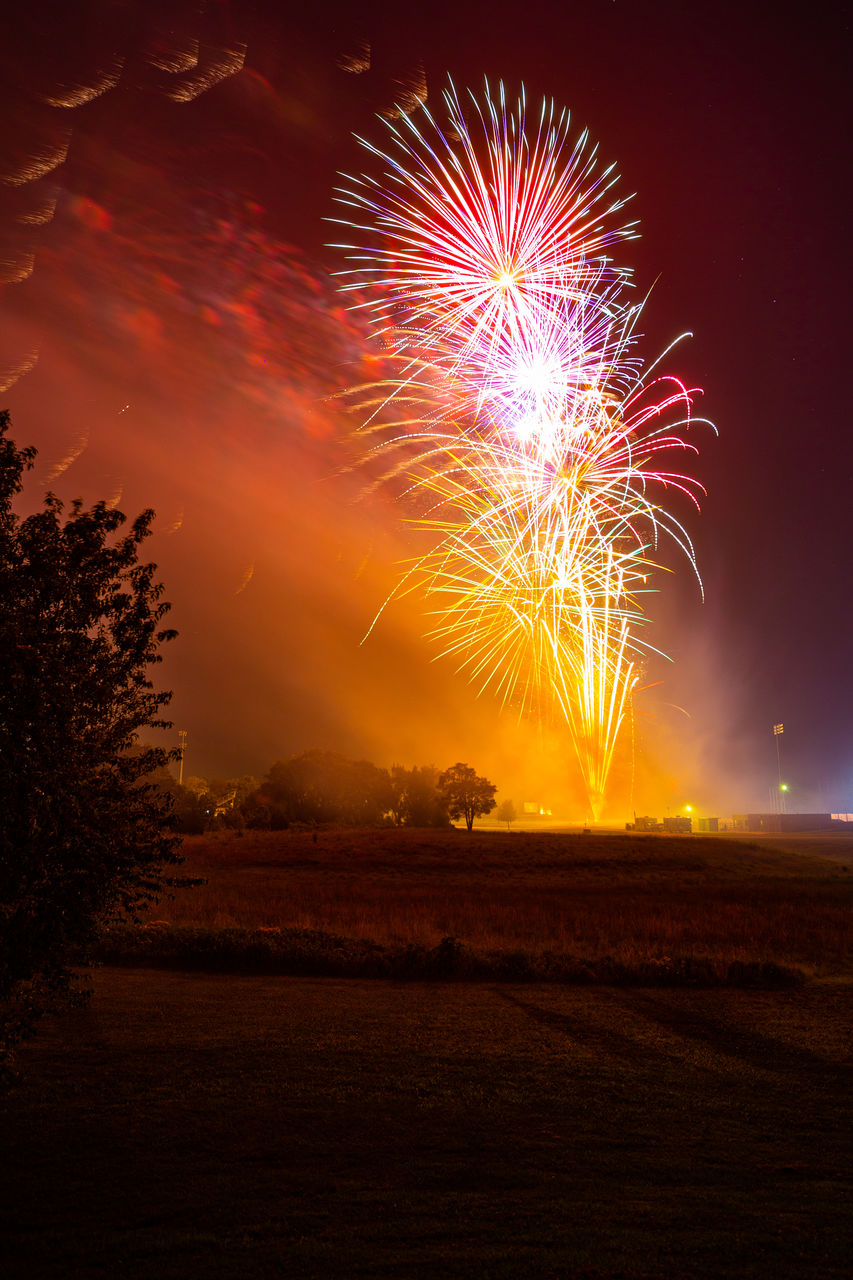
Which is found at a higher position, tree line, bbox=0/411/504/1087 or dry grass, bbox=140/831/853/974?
tree line, bbox=0/411/504/1087

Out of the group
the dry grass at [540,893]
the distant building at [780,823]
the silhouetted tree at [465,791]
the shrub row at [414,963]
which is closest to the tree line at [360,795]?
the silhouetted tree at [465,791]

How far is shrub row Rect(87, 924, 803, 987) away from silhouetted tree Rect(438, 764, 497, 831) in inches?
2869

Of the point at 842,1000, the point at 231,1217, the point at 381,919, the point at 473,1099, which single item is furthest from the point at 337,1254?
the point at 381,919

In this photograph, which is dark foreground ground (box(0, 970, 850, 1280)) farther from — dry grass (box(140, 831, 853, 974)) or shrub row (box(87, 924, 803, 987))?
dry grass (box(140, 831, 853, 974))

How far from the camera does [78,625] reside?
355 inches

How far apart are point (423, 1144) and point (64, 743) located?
510 cm

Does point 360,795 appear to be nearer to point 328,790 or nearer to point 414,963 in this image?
point 328,790

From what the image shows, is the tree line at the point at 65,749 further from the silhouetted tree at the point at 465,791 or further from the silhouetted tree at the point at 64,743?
the silhouetted tree at the point at 465,791

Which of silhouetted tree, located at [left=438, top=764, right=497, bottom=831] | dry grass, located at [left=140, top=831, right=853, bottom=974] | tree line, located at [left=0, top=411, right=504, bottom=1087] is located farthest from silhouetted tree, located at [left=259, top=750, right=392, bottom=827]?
tree line, located at [left=0, top=411, right=504, bottom=1087]

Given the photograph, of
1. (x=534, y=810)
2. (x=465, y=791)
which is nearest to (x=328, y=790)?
(x=465, y=791)

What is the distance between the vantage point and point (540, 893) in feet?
122

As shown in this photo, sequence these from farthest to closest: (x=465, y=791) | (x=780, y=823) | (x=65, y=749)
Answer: (x=780, y=823), (x=465, y=791), (x=65, y=749)

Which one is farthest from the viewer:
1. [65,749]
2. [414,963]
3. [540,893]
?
[540,893]

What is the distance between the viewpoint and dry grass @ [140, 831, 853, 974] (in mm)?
21938
